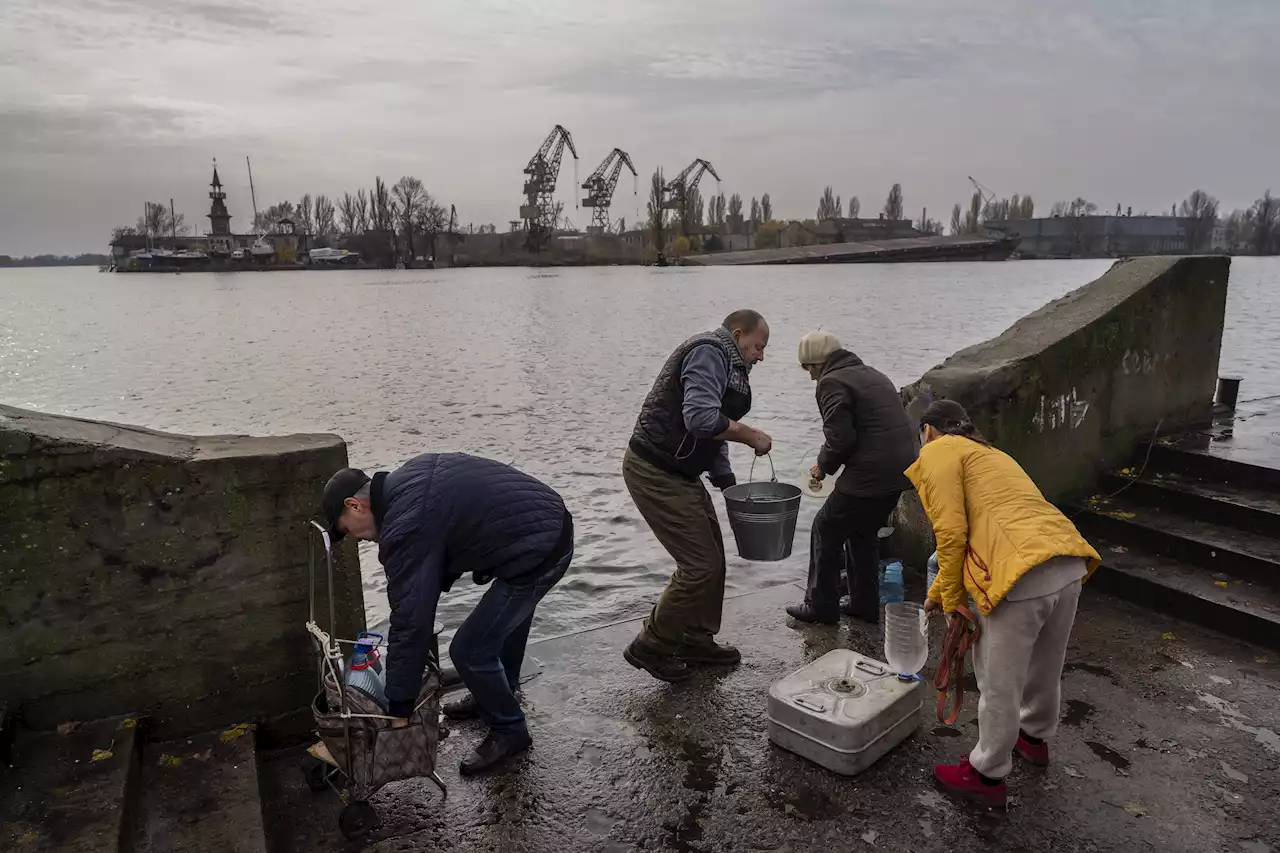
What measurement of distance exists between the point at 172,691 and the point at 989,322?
37.4m

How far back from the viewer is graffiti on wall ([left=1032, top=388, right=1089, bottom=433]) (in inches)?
245

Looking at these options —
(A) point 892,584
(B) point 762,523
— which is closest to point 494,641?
(B) point 762,523

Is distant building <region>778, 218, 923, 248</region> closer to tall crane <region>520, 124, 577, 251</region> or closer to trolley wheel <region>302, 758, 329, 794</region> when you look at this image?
tall crane <region>520, 124, 577, 251</region>

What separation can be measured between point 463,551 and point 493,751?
3.50ft

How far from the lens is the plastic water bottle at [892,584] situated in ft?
18.7

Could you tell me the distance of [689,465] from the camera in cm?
468

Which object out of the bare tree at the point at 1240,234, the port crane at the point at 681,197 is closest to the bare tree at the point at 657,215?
the port crane at the point at 681,197

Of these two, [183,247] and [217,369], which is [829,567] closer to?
[217,369]

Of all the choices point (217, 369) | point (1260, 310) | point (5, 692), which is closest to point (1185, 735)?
point (5, 692)

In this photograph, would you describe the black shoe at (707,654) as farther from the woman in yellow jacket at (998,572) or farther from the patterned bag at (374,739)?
the patterned bag at (374,739)

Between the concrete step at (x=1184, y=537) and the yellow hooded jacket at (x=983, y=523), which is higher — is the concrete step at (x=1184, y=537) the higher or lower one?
the lower one

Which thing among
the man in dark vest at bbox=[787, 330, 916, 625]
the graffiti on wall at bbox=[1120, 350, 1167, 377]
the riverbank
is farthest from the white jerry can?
the graffiti on wall at bbox=[1120, 350, 1167, 377]

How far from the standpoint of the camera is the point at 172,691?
4.00m

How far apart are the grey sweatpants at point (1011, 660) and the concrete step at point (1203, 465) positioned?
Result: 3.81 m
